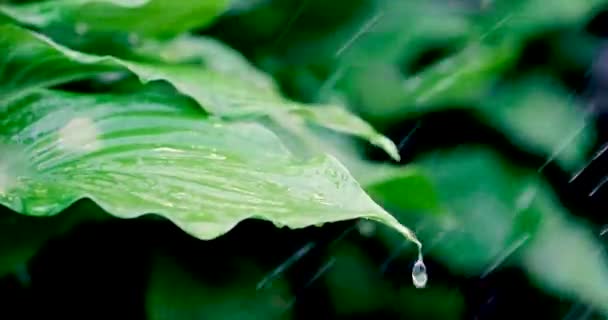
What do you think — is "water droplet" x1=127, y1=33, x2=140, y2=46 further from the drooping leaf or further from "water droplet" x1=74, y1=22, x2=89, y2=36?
the drooping leaf

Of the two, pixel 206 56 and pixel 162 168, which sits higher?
pixel 162 168

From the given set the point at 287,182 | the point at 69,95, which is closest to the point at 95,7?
the point at 69,95

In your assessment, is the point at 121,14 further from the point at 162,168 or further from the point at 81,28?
the point at 162,168

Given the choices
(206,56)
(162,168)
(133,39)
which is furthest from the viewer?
(206,56)

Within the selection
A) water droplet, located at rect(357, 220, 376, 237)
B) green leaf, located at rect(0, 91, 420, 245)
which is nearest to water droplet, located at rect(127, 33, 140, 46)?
green leaf, located at rect(0, 91, 420, 245)

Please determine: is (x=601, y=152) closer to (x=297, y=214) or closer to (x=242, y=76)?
(x=242, y=76)

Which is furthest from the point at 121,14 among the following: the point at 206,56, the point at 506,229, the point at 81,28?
the point at 506,229

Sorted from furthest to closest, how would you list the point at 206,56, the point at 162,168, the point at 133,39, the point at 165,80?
the point at 206,56
the point at 133,39
the point at 165,80
the point at 162,168
